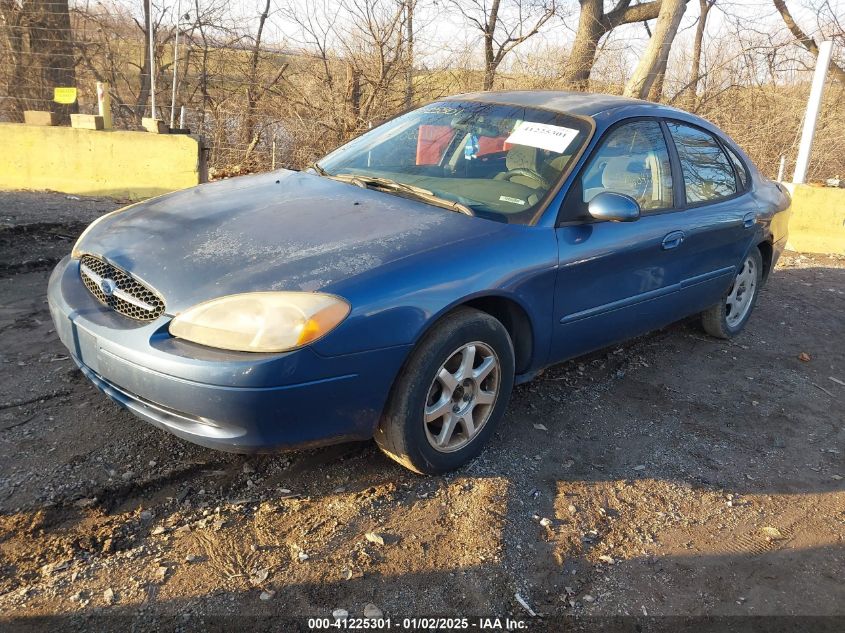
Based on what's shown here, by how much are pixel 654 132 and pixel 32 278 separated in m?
4.39

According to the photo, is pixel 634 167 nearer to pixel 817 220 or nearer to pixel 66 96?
pixel 817 220

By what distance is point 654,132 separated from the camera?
3980mm

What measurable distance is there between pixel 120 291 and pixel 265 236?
0.61m

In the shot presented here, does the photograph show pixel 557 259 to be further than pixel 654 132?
No

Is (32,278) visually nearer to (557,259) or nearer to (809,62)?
(557,259)

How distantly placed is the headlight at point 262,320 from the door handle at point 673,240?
215 cm

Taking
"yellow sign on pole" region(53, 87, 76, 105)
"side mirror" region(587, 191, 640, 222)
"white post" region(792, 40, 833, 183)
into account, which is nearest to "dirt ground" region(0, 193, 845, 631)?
"side mirror" region(587, 191, 640, 222)

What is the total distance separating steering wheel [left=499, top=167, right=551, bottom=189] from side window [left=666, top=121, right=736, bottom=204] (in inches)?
48.5

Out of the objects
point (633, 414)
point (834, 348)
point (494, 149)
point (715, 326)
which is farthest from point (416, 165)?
point (834, 348)

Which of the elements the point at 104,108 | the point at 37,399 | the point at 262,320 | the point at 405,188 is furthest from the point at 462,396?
the point at 104,108

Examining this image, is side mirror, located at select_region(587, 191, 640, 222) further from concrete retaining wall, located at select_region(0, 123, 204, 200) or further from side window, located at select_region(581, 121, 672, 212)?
concrete retaining wall, located at select_region(0, 123, 204, 200)

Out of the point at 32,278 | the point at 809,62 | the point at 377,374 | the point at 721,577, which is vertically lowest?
the point at 721,577

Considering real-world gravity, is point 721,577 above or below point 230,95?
below

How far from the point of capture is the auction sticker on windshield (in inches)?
136
